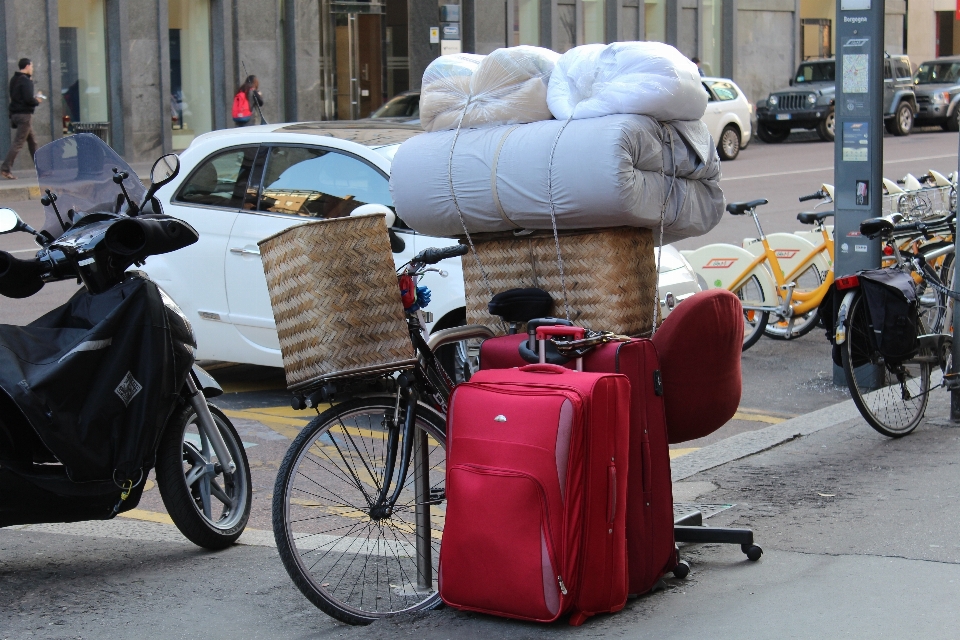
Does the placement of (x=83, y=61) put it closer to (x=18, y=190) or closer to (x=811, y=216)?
(x=18, y=190)

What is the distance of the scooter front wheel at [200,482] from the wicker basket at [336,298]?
96 cm

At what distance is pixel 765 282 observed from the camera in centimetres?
909

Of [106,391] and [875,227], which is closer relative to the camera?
[106,391]

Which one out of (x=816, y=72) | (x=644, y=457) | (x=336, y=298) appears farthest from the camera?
(x=816, y=72)

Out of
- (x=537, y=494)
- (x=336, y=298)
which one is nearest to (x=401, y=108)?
(x=336, y=298)

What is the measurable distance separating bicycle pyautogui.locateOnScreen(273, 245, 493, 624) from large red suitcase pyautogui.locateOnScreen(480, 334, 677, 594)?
34cm

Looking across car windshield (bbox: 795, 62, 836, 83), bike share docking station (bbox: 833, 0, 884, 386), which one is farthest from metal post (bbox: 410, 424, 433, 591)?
car windshield (bbox: 795, 62, 836, 83)

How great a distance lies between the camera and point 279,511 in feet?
13.1

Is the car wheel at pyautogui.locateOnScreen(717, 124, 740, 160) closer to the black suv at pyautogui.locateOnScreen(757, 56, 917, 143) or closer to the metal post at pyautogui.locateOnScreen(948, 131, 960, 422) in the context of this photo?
the black suv at pyautogui.locateOnScreen(757, 56, 917, 143)

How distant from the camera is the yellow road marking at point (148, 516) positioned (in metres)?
5.51

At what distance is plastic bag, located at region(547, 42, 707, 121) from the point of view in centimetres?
439

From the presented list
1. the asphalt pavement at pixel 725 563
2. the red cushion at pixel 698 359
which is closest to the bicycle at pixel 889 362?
the asphalt pavement at pixel 725 563

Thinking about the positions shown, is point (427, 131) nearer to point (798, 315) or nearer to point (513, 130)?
point (513, 130)

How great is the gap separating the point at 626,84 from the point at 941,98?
106 ft
